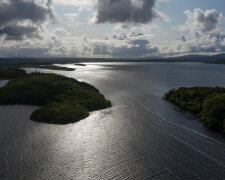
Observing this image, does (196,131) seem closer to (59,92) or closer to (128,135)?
(128,135)

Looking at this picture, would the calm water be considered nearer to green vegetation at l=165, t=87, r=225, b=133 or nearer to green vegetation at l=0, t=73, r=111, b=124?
green vegetation at l=165, t=87, r=225, b=133

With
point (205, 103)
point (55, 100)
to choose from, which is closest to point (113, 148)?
point (55, 100)

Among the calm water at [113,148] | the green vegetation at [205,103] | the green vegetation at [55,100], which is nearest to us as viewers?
the calm water at [113,148]

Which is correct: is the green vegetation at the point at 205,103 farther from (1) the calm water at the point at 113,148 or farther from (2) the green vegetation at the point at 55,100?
(2) the green vegetation at the point at 55,100

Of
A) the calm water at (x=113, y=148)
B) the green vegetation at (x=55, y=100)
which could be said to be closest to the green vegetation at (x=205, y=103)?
the calm water at (x=113, y=148)

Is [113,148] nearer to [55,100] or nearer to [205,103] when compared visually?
[55,100]

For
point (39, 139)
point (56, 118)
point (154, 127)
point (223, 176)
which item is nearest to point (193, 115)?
point (154, 127)
